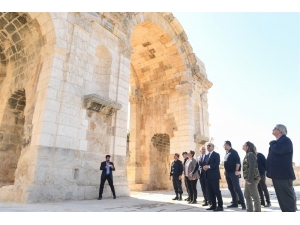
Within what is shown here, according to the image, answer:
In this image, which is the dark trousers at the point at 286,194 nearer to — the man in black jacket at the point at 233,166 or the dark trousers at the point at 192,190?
the man in black jacket at the point at 233,166

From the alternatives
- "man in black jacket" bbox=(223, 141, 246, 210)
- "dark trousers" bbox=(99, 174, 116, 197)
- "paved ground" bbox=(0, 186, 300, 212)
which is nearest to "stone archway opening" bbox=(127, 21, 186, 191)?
"dark trousers" bbox=(99, 174, 116, 197)

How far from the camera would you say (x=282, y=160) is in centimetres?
344

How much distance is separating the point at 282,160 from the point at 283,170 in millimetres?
146

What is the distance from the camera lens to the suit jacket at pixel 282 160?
3359 mm

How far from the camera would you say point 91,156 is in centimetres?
651

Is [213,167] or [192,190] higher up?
[213,167]

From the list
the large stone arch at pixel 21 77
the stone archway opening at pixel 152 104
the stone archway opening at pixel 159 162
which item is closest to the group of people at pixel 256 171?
the large stone arch at pixel 21 77

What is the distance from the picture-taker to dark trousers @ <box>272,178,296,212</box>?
10.8 feet

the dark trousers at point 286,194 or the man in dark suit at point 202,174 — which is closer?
the dark trousers at point 286,194

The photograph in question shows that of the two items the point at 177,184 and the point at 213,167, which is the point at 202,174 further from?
the point at 177,184

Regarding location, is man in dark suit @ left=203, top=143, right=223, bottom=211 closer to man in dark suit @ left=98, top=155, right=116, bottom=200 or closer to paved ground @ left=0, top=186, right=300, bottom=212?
paved ground @ left=0, top=186, right=300, bottom=212

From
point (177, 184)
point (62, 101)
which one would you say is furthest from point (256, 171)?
point (62, 101)

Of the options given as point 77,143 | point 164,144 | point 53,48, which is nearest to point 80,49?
point 53,48

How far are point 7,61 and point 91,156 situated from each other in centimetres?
466
